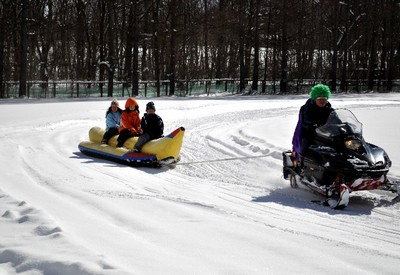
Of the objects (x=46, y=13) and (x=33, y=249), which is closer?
(x=33, y=249)

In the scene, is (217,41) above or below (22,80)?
above

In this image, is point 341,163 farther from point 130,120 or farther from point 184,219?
point 130,120

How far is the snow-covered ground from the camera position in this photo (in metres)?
4.08

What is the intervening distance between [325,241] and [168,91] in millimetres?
31113

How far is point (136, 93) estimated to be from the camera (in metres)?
31.4

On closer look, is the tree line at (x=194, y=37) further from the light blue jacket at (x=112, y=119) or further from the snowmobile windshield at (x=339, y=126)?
the snowmobile windshield at (x=339, y=126)

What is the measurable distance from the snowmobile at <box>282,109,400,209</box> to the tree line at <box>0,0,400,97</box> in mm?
23718

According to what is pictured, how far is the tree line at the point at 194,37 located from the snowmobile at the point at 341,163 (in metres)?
23.7

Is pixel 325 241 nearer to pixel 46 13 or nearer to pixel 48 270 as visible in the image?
pixel 48 270

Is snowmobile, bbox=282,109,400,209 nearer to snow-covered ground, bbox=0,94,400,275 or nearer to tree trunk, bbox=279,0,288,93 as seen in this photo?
snow-covered ground, bbox=0,94,400,275

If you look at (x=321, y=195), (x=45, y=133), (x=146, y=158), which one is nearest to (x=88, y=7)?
(x=45, y=133)

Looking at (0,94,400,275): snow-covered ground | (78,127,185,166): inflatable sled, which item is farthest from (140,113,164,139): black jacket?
(0,94,400,275): snow-covered ground

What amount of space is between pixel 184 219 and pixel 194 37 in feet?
120

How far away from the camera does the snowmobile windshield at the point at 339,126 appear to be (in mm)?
7062
